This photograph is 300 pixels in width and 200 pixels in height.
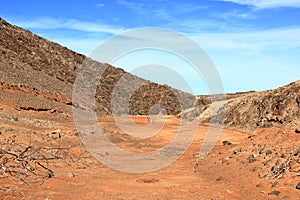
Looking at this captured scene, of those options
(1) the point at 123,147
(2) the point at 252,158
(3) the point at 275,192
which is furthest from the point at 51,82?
(3) the point at 275,192

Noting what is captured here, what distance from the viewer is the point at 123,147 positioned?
2086 centimetres

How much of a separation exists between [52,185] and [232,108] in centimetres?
2637

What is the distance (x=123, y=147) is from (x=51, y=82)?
25.9 meters

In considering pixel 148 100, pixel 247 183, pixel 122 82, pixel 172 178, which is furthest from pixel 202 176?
pixel 122 82

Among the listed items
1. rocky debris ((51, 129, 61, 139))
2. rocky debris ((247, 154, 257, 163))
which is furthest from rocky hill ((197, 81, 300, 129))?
rocky debris ((51, 129, 61, 139))

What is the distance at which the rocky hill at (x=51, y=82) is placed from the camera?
34469mm

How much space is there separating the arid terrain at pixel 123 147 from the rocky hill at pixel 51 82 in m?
0.22

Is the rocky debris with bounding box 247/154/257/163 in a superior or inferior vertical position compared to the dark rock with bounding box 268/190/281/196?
superior

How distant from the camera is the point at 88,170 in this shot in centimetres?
1278

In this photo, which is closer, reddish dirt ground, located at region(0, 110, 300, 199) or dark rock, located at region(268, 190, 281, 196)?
dark rock, located at region(268, 190, 281, 196)

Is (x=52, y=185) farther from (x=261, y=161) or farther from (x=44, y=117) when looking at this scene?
(x=44, y=117)

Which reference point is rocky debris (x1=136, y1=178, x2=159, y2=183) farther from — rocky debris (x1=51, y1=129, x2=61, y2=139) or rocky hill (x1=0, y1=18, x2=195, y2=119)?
rocky hill (x1=0, y1=18, x2=195, y2=119)

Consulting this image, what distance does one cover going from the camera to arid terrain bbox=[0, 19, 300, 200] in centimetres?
923

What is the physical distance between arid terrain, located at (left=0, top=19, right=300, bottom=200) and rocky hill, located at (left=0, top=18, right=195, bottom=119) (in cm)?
22
